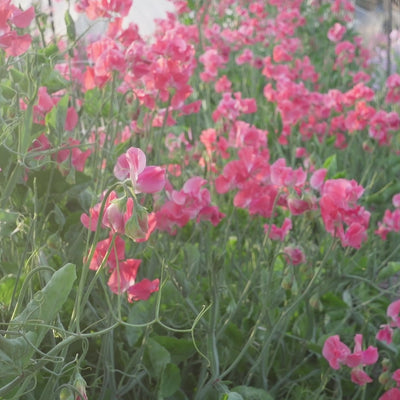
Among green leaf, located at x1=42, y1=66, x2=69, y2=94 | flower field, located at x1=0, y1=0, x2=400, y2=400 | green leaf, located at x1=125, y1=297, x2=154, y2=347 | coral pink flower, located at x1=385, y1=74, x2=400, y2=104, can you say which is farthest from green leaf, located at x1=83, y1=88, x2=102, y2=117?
coral pink flower, located at x1=385, y1=74, x2=400, y2=104

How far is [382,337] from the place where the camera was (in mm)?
1404

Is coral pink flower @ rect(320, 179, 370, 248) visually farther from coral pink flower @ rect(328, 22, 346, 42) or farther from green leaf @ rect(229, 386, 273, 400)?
coral pink flower @ rect(328, 22, 346, 42)

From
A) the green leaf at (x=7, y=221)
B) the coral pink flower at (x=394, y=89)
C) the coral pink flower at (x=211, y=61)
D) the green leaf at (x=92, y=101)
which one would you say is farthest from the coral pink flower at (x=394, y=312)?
the coral pink flower at (x=211, y=61)

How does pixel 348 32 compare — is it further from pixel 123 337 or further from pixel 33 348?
pixel 33 348

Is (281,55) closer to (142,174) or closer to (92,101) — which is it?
(92,101)

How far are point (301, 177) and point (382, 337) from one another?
1.28 ft

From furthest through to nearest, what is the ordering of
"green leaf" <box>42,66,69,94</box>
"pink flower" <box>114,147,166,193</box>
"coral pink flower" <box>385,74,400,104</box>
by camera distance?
A: "coral pink flower" <box>385,74,400,104</box> → "green leaf" <box>42,66,69,94</box> → "pink flower" <box>114,147,166,193</box>

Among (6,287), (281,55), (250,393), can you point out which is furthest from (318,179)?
(281,55)

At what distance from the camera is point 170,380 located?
1.15 meters

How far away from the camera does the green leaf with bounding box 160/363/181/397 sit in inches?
44.8

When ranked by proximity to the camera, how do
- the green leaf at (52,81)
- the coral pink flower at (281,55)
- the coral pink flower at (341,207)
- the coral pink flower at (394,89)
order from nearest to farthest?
the coral pink flower at (341,207), the green leaf at (52,81), the coral pink flower at (394,89), the coral pink flower at (281,55)

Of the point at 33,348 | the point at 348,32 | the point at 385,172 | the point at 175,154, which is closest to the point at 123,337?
the point at 33,348

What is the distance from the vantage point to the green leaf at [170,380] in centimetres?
114

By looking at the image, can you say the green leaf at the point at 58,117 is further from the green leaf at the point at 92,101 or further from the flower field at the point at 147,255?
the green leaf at the point at 92,101
